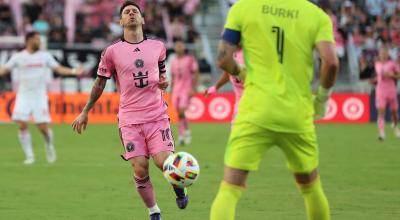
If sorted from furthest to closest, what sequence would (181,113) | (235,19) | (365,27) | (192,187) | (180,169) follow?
(365,27) → (181,113) → (192,187) → (180,169) → (235,19)

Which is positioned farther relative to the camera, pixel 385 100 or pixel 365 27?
pixel 365 27

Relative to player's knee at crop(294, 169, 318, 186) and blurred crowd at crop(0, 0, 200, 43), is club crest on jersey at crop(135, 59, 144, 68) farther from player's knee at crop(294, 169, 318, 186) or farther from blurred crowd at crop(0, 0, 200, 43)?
blurred crowd at crop(0, 0, 200, 43)

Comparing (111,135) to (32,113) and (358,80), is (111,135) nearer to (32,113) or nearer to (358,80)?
(32,113)

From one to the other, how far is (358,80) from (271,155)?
598 inches

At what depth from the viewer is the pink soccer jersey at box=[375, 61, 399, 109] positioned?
26.5 meters

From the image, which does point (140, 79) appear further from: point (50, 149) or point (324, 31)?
point (50, 149)

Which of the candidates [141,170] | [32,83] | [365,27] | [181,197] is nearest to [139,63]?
[141,170]

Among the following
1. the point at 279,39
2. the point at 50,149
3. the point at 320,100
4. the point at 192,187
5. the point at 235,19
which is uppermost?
the point at 235,19

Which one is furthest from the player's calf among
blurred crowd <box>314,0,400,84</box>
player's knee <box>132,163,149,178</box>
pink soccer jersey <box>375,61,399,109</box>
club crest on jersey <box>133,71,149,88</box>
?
blurred crowd <box>314,0,400,84</box>

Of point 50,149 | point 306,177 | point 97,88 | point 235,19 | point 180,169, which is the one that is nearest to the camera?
point 235,19

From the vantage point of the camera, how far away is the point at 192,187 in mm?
14609

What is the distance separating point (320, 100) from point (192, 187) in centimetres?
675

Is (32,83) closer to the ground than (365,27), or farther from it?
farther from it

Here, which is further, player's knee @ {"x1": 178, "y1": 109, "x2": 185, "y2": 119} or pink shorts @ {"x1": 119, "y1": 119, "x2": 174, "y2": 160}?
player's knee @ {"x1": 178, "y1": 109, "x2": 185, "y2": 119}
